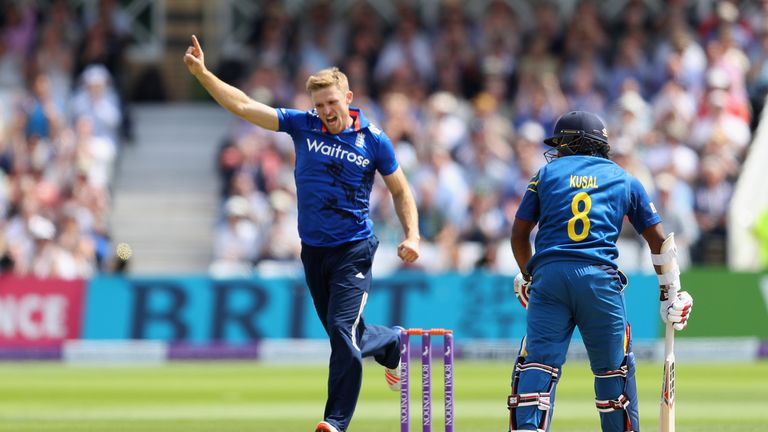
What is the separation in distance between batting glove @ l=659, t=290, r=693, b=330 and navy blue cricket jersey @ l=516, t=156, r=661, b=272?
0.37 m

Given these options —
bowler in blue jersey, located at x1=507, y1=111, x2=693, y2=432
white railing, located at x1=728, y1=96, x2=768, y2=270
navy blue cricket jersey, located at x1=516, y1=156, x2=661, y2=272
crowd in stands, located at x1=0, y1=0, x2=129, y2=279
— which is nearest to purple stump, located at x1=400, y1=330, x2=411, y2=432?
bowler in blue jersey, located at x1=507, y1=111, x2=693, y2=432

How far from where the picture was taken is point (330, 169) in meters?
7.70

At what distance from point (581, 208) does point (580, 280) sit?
1.07 ft

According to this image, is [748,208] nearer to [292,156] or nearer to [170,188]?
[292,156]

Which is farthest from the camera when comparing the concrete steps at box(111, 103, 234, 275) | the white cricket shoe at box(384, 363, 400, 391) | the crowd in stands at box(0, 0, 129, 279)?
the concrete steps at box(111, 103, 234, 275)

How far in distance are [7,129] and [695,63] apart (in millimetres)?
8198

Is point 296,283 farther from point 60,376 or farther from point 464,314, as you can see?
point 60,376

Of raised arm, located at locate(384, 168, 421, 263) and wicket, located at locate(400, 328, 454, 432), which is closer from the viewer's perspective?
wicket, located at locate(400, 328, 454, 432)

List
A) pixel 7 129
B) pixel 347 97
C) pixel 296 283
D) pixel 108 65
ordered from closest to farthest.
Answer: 1. pixel 347 97
2. pixel 296 283
3. pixel 7 129
4. pixel 108 65

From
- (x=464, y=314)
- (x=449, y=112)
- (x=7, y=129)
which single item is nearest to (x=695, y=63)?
(x=449, y=112)

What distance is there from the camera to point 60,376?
13.9m

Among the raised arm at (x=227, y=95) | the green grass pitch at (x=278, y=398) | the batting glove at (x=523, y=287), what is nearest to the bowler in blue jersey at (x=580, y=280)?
the batting glove at (x=523, y=287)

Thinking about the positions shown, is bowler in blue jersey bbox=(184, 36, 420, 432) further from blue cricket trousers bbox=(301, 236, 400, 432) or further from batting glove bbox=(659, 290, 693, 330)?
batting glove bbox=(659, 290, 693, 330)

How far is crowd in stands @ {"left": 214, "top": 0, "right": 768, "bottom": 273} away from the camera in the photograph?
656 inches
